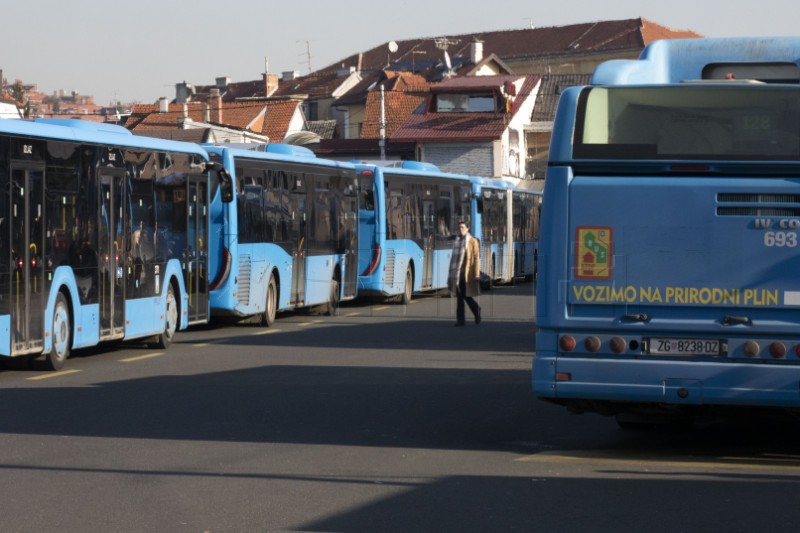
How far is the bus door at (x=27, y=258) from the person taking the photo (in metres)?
17.5

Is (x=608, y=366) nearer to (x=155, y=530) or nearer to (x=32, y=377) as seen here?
(x=155, y=530)

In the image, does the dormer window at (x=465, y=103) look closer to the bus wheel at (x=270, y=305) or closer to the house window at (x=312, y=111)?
the house window at (x=312, y=111)

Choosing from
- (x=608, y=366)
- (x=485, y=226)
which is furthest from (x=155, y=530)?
(x=485, y=226)

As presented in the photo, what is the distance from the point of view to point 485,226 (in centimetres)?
4666

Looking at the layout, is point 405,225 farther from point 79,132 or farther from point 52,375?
point 52,375

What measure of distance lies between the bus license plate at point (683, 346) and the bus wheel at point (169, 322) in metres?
12.6

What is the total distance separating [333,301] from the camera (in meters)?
32.2

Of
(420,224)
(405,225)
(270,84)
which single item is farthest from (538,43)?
(405,225)

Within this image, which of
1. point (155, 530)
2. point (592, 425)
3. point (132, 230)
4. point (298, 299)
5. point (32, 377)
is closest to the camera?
point (155, 530)

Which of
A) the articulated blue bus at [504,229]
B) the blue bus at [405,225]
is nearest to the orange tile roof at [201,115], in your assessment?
the articulated blue bus at [504,229]

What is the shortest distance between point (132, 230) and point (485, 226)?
1031 inches

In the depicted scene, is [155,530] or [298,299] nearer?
[155,530]

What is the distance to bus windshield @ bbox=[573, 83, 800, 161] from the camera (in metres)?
11.2

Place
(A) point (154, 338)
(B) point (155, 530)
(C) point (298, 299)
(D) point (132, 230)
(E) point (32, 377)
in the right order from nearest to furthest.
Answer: (B) point (155, 530) → (E) point (32, 377) → (D) point (132, 230) → (A) point (154, 338) → (C) point (298, 299)
